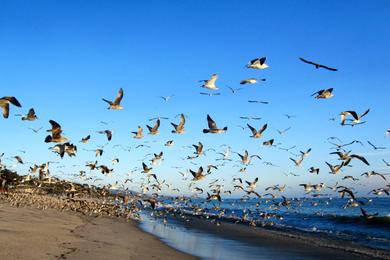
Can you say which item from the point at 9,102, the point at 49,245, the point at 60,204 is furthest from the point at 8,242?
the point at 60,204

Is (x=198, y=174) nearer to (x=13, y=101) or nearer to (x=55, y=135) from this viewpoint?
(x=55, y=135)

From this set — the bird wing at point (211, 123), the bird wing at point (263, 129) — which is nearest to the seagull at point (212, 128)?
the bird wing at point (211, 123)

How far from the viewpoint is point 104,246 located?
17203mm

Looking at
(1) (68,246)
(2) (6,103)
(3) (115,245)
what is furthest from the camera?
(3) (115,245)

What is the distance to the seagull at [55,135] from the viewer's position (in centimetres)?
1425

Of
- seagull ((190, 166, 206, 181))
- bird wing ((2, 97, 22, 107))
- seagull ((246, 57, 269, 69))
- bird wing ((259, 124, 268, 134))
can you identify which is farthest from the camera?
seagull ((190, 166, 206, 181))

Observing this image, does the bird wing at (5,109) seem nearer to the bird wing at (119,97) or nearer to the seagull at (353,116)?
the bird wing at (119,97)

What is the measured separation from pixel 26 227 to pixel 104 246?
3.63 metres

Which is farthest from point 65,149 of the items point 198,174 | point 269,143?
point 269,143

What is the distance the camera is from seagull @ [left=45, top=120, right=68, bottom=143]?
14255 millimetres

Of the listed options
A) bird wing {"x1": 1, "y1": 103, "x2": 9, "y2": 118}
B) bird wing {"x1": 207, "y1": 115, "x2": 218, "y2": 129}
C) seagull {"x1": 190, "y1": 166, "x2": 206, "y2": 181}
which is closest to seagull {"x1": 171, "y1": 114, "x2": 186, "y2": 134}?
bird wing {"x1": 207, "y1": 115, "x2": 218, "y2": 129}

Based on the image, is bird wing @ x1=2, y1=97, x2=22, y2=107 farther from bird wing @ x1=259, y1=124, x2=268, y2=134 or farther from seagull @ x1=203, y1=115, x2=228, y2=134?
bird wing @ x1=259, y1=124, x2=268, y2=134

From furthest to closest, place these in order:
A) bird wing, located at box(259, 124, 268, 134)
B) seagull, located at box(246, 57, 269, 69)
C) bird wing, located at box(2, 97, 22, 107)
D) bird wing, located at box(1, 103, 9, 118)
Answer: bird wing, located at box(259, 124, 268, 134)
seagull, located at box(246, 57, 269, 69)
bird wing, located at box(1, 103, 9, 118)
bird wing, located at box(2, 97, 22, 107)

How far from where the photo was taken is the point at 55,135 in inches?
580
